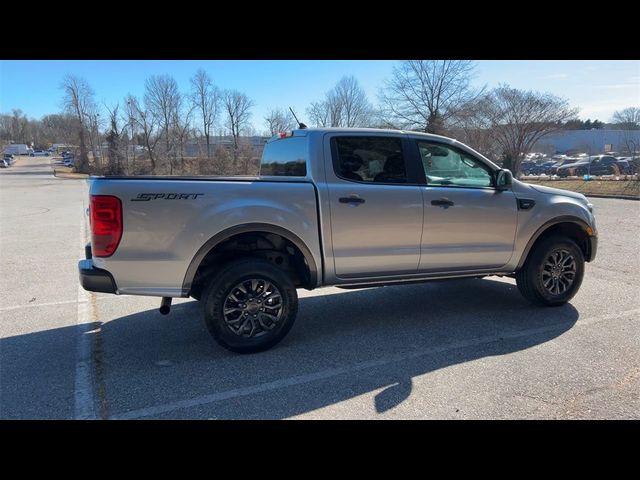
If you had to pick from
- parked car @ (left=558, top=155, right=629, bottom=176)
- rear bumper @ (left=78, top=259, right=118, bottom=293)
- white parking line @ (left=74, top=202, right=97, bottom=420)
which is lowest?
white parking line @ (left=74, top=202, right=97, bottom=420)

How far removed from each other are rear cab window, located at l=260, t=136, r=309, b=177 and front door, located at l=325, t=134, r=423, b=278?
0.31m

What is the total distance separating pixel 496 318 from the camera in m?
4.67

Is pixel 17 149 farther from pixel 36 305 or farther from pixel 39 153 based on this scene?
pixel 36 305

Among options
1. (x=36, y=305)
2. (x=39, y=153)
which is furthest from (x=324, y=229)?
(x=39, y=153)

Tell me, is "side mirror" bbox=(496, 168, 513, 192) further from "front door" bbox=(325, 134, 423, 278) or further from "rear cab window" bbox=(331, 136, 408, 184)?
"rear cab window" bbox=(331, 136, 408, 184)

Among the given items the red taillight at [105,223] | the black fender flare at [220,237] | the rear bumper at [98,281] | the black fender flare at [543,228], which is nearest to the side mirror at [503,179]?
the black fender flare at [543,228]

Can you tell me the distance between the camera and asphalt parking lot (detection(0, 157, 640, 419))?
295 cm

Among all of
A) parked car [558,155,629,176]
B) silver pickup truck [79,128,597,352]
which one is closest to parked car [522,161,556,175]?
parked car [558,155,629,176]

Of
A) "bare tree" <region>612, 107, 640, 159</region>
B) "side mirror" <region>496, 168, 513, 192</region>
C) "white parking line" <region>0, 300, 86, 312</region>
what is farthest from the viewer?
"bare tree" <region>612, 107, 640, 159</region>

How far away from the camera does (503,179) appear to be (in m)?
4.52

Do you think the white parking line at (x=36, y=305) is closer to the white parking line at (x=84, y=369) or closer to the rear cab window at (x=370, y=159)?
the white parking line at (x=84, y=369)

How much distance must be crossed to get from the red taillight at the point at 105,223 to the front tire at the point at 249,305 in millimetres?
890

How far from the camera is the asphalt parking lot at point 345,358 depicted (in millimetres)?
2953

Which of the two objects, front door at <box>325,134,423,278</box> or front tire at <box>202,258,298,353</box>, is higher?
front door at <box>325,134,423,278</box>
